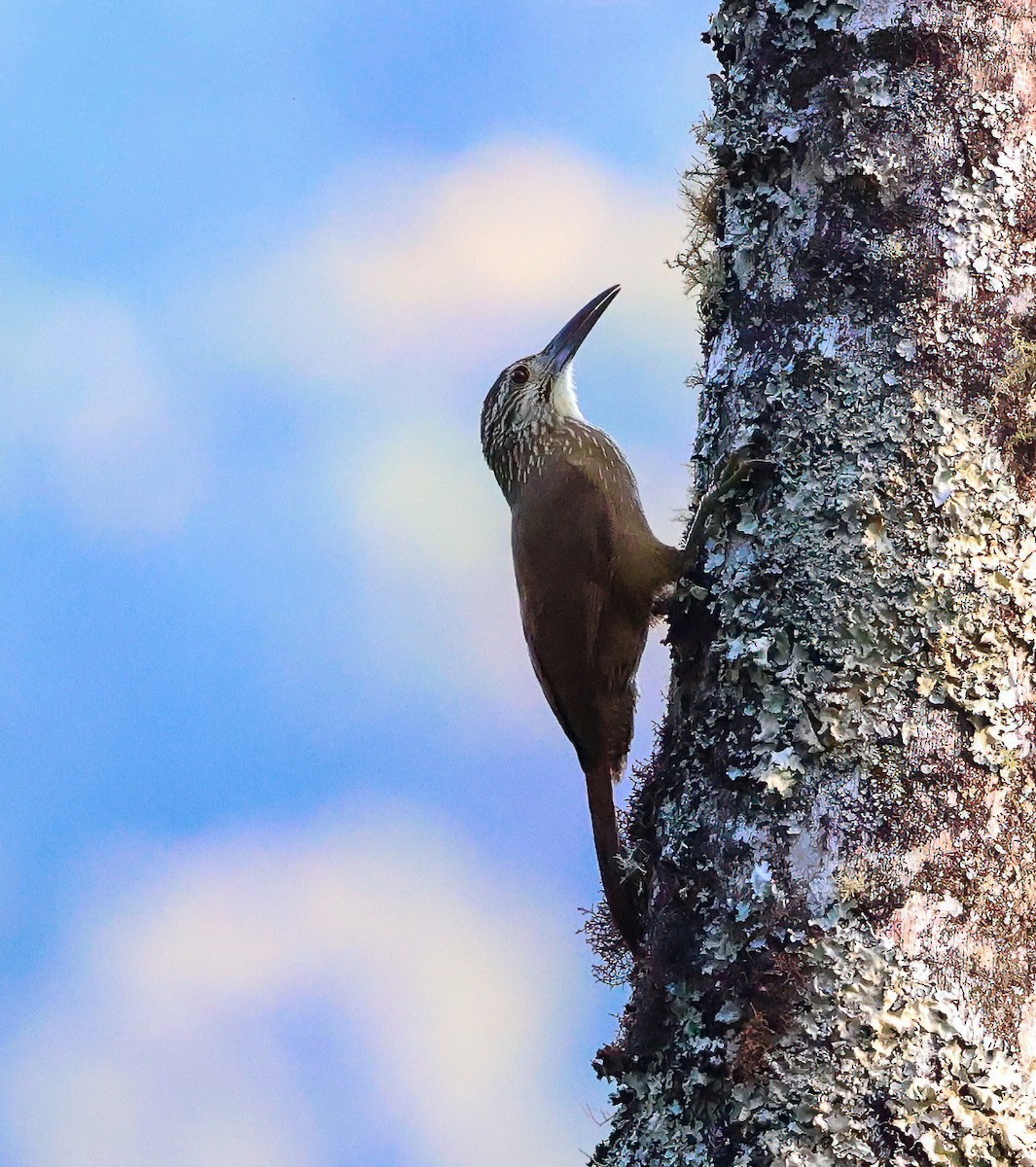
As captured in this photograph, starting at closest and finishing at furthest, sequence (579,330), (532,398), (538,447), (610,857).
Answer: (610,857)
(538,447)
(532,398)
(579,330)

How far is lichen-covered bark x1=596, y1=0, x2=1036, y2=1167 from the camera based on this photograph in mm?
2039

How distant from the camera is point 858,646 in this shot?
2.22 m

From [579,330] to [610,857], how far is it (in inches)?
73.1

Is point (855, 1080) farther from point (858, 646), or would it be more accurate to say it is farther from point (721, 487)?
point (721, 487)

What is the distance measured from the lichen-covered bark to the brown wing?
0.73 meters

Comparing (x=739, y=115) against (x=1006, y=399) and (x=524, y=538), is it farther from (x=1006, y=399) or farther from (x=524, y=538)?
(x=524, y=538)

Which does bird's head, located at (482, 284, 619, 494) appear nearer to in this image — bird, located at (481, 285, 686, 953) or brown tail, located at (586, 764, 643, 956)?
bird, located at (481, 285, 686, 953)

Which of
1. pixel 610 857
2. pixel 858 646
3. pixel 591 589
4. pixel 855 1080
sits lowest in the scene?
pixel 855 1080

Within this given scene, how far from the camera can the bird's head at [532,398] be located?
13.2 ft

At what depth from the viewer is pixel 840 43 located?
2521mm

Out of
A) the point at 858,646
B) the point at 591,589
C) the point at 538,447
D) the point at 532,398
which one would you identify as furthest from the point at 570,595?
the point at 858,646

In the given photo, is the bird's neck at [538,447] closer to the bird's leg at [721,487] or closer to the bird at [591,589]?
the bird at [591,589]

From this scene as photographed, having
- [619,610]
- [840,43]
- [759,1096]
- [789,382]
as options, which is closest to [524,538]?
[619,610]

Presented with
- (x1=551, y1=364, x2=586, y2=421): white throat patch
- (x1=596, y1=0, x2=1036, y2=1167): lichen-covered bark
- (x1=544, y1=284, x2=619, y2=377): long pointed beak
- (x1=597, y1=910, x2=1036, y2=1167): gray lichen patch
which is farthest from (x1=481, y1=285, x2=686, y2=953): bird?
(x1=597, y1=910, x2=1036, y2=1167): gray lichen patch
